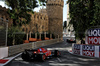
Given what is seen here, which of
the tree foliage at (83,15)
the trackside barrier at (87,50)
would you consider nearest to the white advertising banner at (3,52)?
the trackside barrier at (87,50)

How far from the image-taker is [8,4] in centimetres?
2156

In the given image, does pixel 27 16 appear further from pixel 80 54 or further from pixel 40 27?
pixel 40 27

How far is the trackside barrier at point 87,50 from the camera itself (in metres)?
13.2

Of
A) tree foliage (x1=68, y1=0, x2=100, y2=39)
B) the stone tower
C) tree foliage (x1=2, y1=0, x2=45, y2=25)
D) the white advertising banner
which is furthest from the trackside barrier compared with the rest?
the stone tower

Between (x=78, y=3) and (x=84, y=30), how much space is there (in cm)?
381

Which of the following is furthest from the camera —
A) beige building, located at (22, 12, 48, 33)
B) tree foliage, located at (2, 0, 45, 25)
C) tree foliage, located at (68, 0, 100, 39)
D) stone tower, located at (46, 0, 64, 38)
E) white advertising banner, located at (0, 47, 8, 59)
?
stone tower, located at (46, 0, 64, 38)

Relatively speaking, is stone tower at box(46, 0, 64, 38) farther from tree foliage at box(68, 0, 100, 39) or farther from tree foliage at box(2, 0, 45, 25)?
tree foliage at box(68, 0, 100, 39)

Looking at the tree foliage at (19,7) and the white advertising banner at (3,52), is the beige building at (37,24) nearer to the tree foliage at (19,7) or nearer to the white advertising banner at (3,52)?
the tree foliage at (19,7)

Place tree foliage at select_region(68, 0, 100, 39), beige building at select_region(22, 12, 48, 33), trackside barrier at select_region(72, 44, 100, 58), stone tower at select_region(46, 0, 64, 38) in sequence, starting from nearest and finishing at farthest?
1. trackside barrier at select_region(72, 44, 100, 58)
2. tree foliage at select_region(68, 0, 100, 39)
3. beige building at select_region(22, 12, 48, 33)
4. stone tower at select_region(46, 0, 64, 38)

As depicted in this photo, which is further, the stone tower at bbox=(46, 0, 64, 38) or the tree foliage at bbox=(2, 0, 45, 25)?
the stone tower at bbox=(46, 0, 64, 38)

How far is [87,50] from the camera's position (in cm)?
1405

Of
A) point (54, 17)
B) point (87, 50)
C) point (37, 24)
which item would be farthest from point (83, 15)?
Result: point (54, 17)

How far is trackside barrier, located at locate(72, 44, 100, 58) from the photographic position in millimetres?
13234

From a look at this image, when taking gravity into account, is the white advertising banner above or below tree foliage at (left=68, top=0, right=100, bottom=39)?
below
